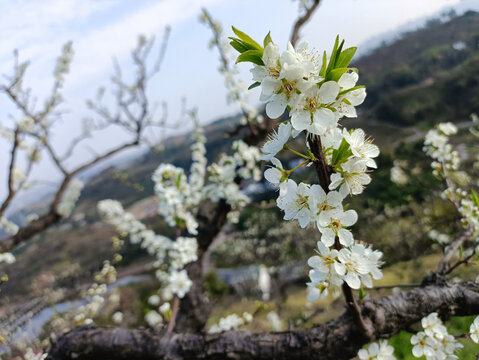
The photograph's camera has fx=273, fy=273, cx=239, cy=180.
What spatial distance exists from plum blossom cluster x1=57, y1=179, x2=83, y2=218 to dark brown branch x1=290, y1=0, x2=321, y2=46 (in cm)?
426

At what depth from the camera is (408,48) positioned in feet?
136

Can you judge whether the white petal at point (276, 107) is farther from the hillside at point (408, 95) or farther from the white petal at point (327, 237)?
the hillside at point (408, 95)

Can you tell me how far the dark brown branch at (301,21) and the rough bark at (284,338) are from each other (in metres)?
3.17

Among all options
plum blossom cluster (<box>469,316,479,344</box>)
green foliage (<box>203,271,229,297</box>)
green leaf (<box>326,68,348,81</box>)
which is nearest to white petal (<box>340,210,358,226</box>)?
green leaf (<box>326,68,348,81</box>)

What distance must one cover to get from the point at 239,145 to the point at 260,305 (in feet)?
5.90

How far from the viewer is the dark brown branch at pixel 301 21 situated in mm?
3510

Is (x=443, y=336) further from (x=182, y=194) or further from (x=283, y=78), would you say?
(x=182, y=194)

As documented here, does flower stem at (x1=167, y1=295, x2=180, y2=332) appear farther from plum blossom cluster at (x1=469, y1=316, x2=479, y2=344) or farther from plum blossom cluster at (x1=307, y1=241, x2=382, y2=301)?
plum blossom cluster at (x1=469, y1=316, x2=479, y2=344)

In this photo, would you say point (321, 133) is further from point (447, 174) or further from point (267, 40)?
point (447, 174)

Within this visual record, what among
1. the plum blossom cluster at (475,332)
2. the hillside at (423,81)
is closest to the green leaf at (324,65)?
the plum blossom cluster at (475,332)

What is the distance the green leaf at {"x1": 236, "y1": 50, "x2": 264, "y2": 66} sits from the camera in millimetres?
775

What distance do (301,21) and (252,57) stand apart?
10.9ft

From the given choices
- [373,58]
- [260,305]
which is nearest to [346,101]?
[260,305]

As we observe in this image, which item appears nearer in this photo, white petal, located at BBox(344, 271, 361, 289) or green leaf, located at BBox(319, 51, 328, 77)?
green leaf, located at BBox(319, 51, 328, 77)
